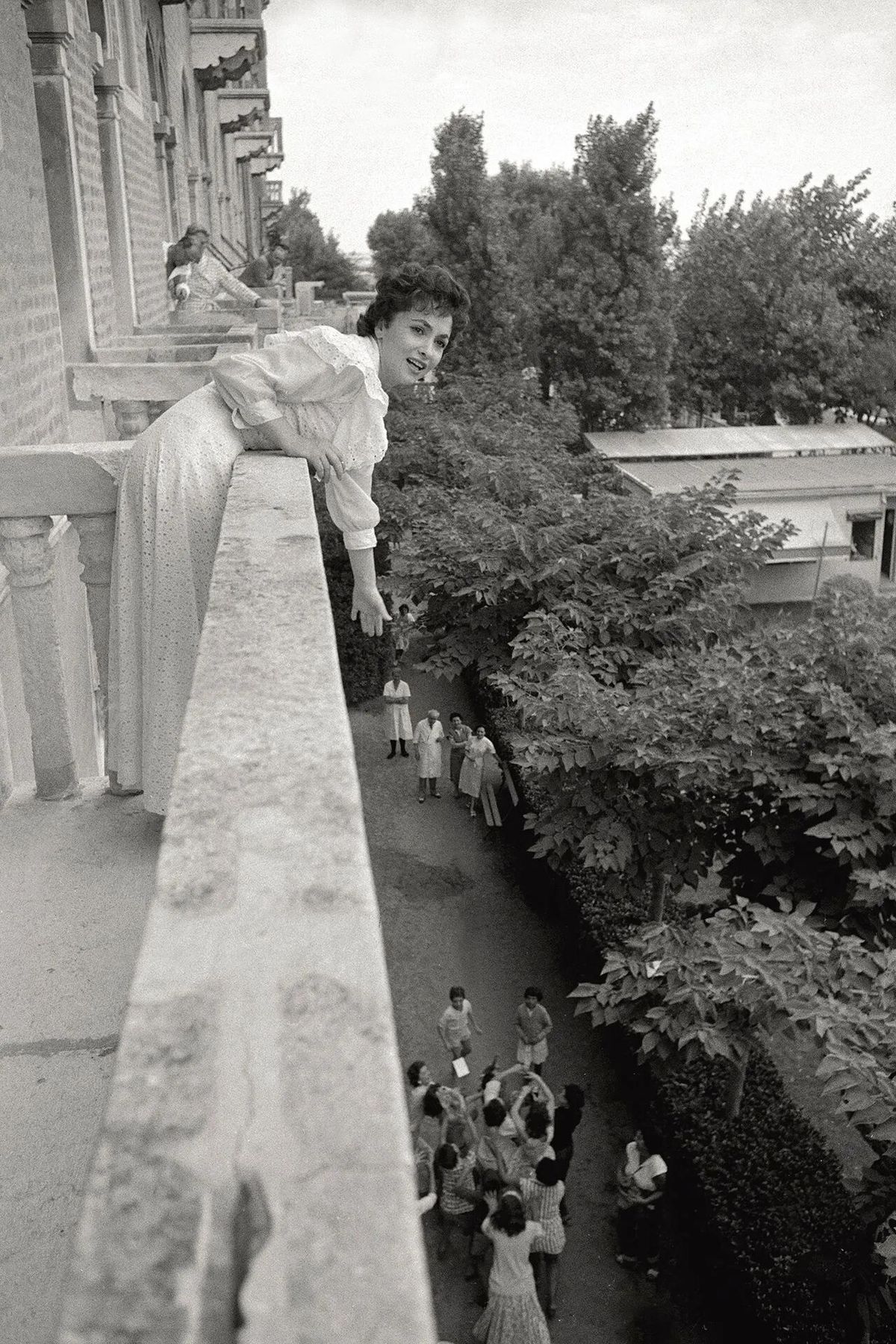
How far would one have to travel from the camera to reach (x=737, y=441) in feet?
81.8

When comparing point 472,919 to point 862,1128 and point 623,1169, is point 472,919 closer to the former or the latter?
point 623,1169

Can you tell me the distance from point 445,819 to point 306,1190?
10.8 meters

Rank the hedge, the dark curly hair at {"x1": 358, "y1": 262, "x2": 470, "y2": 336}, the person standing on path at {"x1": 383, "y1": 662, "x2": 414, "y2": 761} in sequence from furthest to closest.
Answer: the person standing on path at {"x1": 383, "y1": 662, "x2": 414, "y2": 761} < the hedge < the dark curly hair at {"x1": 358, "y1": 262, "x2": 470, "y2": 336}

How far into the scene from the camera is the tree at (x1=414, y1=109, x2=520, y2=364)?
23609mm

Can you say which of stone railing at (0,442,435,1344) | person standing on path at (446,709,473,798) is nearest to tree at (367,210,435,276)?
person standing on path at (446,709,473,798)

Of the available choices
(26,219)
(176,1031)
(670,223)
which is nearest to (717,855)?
(26,219)

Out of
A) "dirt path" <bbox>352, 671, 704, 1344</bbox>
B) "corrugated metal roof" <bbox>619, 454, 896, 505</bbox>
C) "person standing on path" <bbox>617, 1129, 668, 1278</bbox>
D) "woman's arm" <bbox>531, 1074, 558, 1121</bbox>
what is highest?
"corrugated metal roof" <bbox>619, 454, 896, 505</bbox>

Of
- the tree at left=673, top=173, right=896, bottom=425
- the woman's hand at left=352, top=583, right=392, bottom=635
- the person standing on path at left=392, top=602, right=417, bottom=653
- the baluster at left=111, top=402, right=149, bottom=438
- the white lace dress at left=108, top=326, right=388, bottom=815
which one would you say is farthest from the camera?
the tree at left=673, top=173, right=896, bottom=425

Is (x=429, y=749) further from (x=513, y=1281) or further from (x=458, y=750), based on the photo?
(x=513, y=1281)

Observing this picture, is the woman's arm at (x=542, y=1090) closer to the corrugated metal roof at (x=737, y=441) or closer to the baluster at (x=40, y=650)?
the baluster at (x=40, y=650)

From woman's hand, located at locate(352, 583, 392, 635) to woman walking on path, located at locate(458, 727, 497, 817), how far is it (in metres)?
7.58

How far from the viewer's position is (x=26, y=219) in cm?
689

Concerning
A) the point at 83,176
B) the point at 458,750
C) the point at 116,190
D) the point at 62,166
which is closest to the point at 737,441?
the point at 458,750

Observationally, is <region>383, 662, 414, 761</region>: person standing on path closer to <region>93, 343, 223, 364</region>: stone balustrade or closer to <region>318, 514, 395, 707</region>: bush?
<region>318, 514, 395, 707</region>: bush
